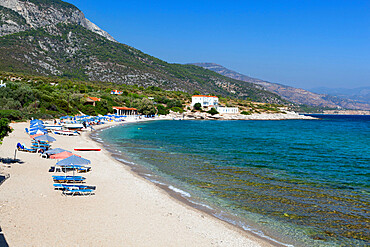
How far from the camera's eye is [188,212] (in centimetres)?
1112

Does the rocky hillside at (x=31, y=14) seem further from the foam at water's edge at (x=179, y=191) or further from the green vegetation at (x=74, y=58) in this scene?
the foam at water's edge at (x=179, y=191)

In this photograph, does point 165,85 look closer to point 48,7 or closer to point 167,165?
point 48,7

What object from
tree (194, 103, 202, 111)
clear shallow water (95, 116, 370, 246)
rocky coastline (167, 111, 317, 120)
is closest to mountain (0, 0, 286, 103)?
tree (194, 103, 202, 111)

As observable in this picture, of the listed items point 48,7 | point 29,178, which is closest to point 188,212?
point 29,178

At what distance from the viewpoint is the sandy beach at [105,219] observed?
26.9 feet

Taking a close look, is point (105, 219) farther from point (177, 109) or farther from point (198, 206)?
point (177, 109)

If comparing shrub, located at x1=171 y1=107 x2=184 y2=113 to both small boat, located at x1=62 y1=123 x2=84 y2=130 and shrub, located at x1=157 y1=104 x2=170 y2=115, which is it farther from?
small boat, located at x1=62 y1=123 x2=84 y2=130

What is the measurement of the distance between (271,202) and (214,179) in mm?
4429

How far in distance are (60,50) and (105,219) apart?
475 feet

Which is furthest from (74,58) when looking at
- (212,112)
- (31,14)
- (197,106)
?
(212,112)

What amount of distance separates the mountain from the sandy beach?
343 ft

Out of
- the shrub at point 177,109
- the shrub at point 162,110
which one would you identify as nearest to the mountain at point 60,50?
the shrub at point 177,109

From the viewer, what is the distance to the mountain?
11569 cm

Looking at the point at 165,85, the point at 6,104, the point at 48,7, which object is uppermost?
the point at 48,7
